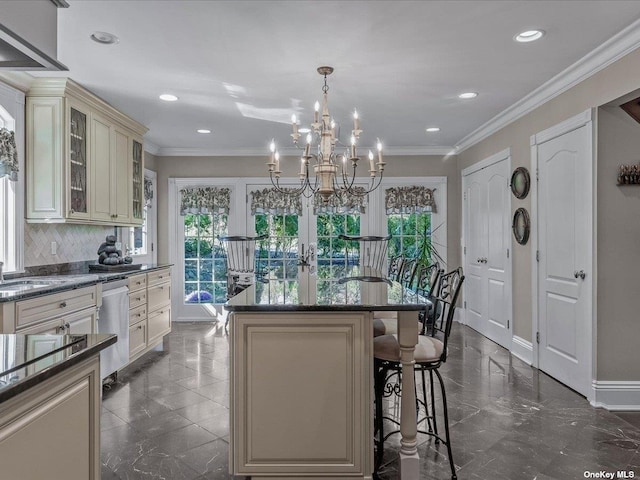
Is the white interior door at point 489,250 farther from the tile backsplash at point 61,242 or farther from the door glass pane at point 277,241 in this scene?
the tile backsplash at point 61,242

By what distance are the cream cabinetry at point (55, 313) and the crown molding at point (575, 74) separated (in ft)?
13.0

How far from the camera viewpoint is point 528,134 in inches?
164

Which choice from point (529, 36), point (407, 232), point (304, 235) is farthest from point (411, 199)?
point (529, 36)

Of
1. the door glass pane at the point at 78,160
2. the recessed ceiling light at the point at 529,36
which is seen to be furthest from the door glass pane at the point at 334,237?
the recessed ceiling light at the point at 529,36

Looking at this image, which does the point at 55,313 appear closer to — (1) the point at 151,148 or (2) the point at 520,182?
(1) the point at 151,148


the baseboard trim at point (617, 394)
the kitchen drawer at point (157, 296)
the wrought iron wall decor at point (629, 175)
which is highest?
the wrought iron wall decor at point (629, 175)

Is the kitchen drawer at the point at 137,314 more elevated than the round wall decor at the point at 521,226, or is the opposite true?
the round wall decor at the point at 521,226

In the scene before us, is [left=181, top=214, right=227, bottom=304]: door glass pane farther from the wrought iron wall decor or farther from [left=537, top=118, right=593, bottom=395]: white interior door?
the wrought iron wall decor

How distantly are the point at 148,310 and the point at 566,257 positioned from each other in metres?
3.82

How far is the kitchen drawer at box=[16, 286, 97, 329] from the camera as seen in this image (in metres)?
2.50

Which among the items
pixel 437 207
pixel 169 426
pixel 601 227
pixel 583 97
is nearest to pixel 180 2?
pixel 169 426

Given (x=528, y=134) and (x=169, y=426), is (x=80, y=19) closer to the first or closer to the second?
(x=169, y=426)

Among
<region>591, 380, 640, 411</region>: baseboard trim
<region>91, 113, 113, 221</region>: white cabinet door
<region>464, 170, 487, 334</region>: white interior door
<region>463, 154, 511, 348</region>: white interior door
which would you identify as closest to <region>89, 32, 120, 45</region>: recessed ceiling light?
<region>91, 113, 113, 221</region>: white cabinet door

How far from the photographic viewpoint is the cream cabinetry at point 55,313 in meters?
2.42
